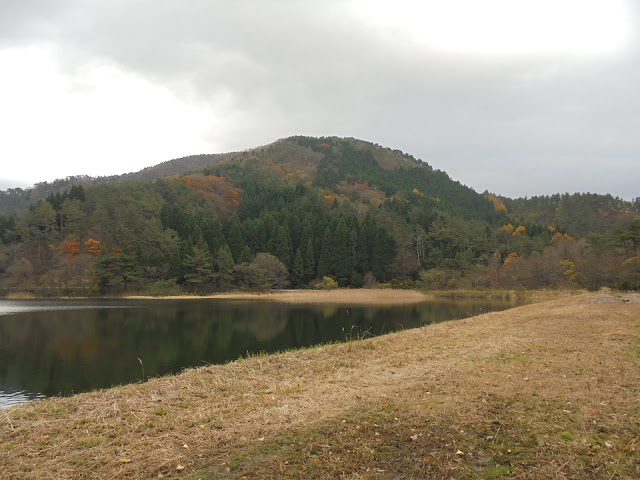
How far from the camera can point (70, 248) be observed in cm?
7550

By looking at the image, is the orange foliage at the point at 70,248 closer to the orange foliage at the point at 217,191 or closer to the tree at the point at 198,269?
the tree at the point at 198,269

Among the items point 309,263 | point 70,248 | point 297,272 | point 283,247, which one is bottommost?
point 297,272

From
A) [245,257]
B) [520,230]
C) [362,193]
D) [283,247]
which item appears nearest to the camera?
[245,257]

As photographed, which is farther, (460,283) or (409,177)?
(409,177)

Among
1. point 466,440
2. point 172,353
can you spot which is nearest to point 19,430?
point 466,440

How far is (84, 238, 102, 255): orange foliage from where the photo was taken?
74938 millimetres

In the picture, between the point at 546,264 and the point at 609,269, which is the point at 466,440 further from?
the point at 546,264

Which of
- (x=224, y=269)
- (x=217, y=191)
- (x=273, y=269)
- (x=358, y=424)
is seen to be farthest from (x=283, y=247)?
(x=358, y=424)

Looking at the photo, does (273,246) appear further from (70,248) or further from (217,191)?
(217,191)

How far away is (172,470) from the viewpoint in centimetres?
487

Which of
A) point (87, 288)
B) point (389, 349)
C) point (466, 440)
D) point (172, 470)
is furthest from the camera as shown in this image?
point (87, 288)

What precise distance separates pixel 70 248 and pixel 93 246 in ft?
14.1

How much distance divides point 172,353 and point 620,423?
16735 mm

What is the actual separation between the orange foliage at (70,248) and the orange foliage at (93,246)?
1875 millimetres
